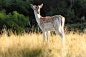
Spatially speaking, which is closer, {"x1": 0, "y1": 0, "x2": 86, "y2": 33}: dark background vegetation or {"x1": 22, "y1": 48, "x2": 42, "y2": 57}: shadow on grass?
{"x1": 22, "y1": 48, "x2": 42, "y2": 57}: shadow on grass

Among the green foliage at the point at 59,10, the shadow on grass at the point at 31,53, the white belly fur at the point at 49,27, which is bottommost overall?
the shadow on grass at the point at 31,53

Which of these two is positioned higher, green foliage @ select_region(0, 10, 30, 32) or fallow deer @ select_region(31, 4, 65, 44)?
fallow deer @ select_region(31, 4, 65, 44)

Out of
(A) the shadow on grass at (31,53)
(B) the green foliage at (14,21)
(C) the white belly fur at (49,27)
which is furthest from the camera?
(B) the green foliage at (14,21)

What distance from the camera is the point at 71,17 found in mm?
13398

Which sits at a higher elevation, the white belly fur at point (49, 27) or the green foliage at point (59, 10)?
→ the white belly fur at point (49, 27)

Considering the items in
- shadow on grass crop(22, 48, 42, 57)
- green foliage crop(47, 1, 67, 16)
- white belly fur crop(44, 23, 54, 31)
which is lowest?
shadow on grass crop(22, 48, 42, 57)

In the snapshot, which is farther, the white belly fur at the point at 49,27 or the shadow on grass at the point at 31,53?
the white belly fur at the point at 49,27

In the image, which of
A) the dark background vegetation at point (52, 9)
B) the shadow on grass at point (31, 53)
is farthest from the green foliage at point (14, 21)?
the shadow on grass at point (31, 53)

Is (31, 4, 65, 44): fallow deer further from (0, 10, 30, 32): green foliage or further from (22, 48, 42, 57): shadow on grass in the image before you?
(0, 10, 30, 32): green foliage

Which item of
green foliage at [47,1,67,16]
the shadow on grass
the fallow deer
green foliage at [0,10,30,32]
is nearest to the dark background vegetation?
green foliage at [47,1,67,16]

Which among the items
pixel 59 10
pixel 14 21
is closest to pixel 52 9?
pixel 59 10

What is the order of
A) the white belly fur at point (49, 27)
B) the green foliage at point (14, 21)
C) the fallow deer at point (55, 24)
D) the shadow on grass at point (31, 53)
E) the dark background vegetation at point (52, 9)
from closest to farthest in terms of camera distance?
the shadow on grass at point (31, 53) < the fallow deer at point (55, 24) < the white belly fur at point (49, 27) < the green foliage at point (14, 21) < the dark background vegetation at point (52, 9)

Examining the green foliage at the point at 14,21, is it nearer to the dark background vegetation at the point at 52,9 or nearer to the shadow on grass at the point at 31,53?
the dark background vegetation at the point at 52,9

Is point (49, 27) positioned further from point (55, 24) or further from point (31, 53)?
point (31, 53)
